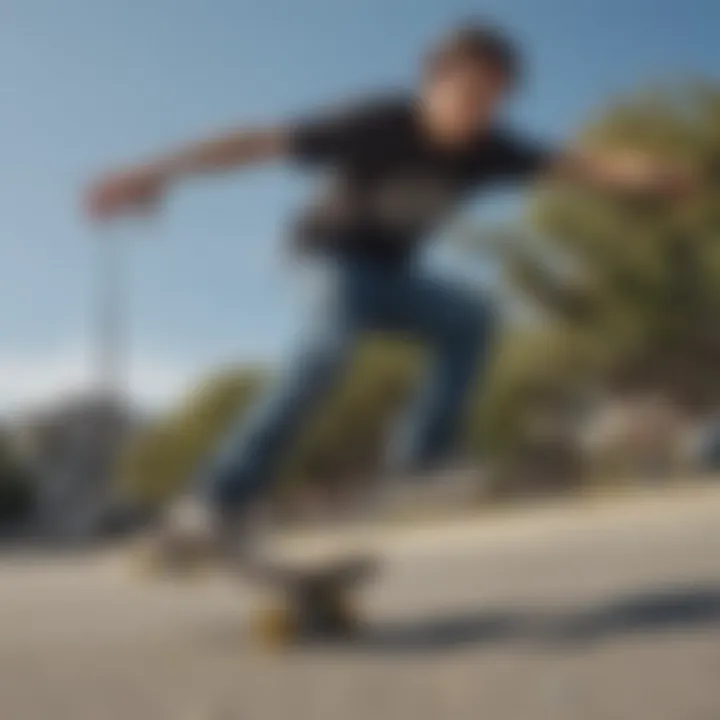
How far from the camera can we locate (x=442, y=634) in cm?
130

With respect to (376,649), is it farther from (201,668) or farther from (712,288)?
(712,288)

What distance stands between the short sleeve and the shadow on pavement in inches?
26.8

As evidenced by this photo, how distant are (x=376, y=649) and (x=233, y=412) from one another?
395 mm

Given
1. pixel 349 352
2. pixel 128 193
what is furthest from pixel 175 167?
pixel 349 352

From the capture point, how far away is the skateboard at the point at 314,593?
1.35m

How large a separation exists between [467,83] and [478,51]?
→ 0.18 feet

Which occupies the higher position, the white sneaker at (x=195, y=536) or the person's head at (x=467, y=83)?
the person's head at (x=467, y=83)

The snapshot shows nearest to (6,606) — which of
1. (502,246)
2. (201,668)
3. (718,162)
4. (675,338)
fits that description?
(201,668)

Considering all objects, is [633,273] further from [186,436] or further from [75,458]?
[75,458]

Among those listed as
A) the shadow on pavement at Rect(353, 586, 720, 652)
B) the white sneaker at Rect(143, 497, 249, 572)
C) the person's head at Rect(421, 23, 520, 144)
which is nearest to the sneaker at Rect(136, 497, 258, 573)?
the white sneaker at Rect(143, 497, 249, 572)

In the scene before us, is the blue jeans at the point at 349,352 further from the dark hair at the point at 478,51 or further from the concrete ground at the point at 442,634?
the dark hair at the point at 478,51

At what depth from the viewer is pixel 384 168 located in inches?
52.8

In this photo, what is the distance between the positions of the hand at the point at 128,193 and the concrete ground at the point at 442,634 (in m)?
0.50

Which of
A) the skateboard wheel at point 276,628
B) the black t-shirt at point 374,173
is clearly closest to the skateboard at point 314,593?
the skateboard wheel at point 276,628
